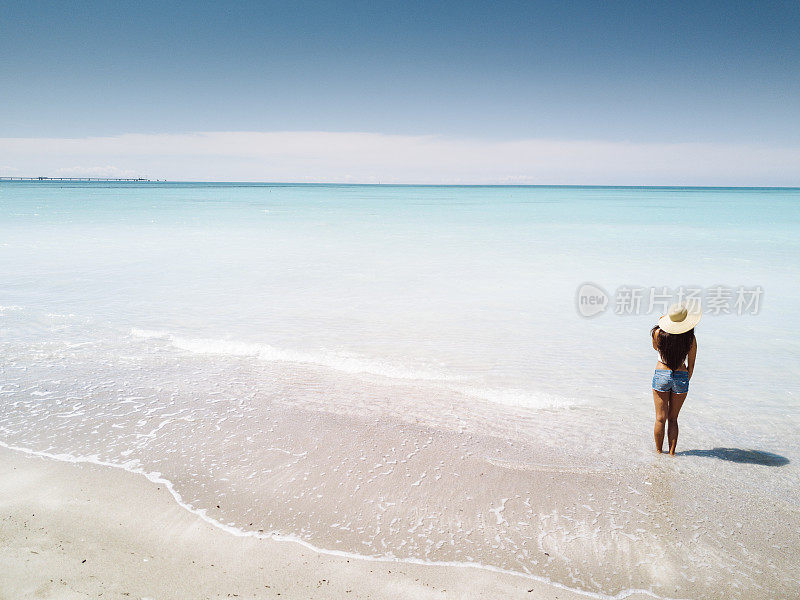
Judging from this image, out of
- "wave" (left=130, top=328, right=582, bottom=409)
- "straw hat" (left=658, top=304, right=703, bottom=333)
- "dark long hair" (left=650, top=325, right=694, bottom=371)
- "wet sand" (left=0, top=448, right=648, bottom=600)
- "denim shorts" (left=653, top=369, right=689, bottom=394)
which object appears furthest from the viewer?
"wave" (left=130, top=328, right=582, bottom=409)

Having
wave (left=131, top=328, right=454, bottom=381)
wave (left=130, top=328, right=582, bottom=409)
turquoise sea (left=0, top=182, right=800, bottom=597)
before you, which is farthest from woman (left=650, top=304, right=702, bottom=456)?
wave (left=131, top=328, right=454, bottom=381)

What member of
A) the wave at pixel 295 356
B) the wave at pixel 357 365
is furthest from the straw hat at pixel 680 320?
the wave at pixel 295 356

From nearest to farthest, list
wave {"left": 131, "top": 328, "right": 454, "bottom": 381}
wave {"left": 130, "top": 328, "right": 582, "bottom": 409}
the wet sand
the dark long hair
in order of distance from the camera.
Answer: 1. the wet sand
2. the dark long hair
3. wave {"left": 130, "top": 328, "right": 582, "bottom": 409}
4. wave {"left": 131, "top": 328, "right": 454, "bottom": 381}

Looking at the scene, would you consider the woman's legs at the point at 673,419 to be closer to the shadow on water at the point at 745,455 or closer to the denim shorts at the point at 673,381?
the denim shorts at the point at 673,381

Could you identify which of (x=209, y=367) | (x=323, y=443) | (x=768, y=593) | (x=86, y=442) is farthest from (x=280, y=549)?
(x=209, y=367)

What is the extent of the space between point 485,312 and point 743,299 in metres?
6.53

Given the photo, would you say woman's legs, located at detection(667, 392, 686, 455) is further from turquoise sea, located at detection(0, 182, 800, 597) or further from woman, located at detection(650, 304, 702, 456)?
turquoise sea, located at detection(0, 182, 800, 597)

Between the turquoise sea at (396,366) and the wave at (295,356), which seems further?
the wave at (295,356)

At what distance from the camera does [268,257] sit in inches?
635

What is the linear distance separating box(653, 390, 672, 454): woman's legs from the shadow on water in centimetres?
23

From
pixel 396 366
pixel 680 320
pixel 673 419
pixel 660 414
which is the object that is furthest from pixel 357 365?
pixel 680 320

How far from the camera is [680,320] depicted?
4.14 meters

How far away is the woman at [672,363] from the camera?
414 centimetres

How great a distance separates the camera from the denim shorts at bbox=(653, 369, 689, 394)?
430 centimetres
